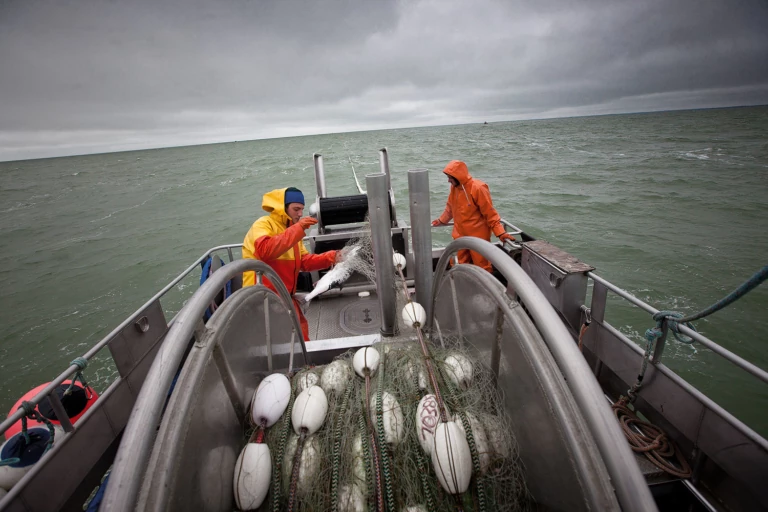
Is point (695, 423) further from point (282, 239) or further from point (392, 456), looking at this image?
point (282, 239)

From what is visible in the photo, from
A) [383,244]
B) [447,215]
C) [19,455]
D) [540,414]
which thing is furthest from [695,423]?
[19,455]

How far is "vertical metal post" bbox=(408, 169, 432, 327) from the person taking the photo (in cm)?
288

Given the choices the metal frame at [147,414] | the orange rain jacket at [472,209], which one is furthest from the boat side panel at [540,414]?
the orange rain jacket at [472,209]

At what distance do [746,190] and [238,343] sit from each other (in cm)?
2543

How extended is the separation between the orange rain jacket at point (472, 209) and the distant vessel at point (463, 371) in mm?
1633

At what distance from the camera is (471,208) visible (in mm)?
5262

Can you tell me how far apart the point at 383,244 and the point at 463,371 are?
1.17m

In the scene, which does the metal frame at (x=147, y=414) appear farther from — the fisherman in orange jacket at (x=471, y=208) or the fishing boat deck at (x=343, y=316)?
the fisherman in orange jacket at (x=471, y=208)

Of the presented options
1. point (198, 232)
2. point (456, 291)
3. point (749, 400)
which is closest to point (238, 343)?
point (456, 291)

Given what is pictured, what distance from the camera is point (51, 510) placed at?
187cm

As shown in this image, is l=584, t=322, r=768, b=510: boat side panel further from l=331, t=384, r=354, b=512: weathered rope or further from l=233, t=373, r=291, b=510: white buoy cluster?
l=233, t=373, r=291, b=510: white buoy cluster

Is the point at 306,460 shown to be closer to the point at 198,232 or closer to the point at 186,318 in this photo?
the point at 186,318

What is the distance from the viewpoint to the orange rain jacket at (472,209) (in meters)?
5.07

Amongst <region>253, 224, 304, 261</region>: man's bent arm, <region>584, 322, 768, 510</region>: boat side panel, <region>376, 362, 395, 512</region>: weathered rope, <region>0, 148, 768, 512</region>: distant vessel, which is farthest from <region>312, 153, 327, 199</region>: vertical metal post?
<region>376, 362, 395, 512</region>: weathered rope
